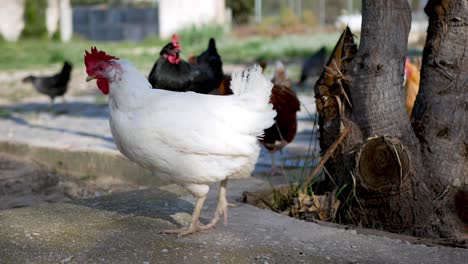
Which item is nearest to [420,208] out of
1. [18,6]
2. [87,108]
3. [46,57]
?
[87,108]

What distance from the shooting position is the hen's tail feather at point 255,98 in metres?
4.16

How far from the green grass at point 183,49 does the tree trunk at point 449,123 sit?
12363mm

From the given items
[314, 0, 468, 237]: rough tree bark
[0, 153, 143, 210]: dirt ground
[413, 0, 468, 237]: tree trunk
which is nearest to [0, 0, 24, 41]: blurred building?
[0, 153, 143, 210]: dirt ground

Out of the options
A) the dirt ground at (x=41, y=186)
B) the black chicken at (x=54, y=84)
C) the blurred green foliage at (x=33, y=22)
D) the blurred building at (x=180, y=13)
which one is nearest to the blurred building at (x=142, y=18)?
the blurred building at (x=180, y=13)

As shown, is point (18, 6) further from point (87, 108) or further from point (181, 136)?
point (181, 136)

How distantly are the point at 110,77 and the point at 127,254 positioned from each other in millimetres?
1113

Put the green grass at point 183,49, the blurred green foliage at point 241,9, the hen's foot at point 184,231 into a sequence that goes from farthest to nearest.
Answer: the blurred green foliage at point 241,9
the green grass at point 183,49
the hen's foot at point 184,231

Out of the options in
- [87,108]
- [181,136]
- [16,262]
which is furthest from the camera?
[87,108]

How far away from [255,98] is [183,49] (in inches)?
700

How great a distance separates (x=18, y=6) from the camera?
27312 millimetres

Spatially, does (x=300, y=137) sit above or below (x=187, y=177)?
below

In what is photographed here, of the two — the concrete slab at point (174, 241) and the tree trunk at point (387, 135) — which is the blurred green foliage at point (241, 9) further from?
the concrete slab at point (174, 241)

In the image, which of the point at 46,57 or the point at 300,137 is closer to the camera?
the point at 300,137

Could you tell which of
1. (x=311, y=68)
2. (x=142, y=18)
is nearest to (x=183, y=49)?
(x=142, y=18)
